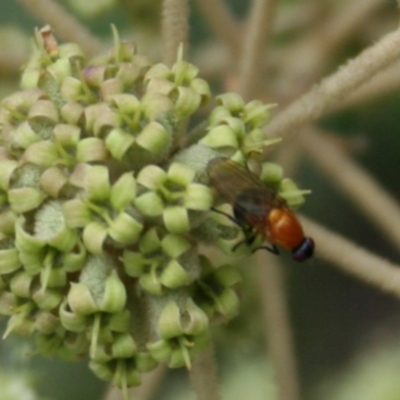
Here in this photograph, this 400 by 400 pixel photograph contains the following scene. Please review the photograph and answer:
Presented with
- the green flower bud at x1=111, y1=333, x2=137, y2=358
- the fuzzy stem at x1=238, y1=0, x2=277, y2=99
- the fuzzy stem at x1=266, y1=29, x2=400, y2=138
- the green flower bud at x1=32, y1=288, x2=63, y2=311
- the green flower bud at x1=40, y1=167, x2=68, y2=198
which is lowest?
the green flower bud at x1=111, y1=333, x2=137, y2=358

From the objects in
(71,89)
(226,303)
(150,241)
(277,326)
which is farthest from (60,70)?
(277,326)

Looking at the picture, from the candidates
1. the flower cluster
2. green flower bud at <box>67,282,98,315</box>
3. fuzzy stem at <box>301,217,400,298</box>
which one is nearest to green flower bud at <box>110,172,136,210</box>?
the flower cluster

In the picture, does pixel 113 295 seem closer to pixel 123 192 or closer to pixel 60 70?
pixel 123 192

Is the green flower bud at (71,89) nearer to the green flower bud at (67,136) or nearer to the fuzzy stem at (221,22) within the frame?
the green flower bud at (67,136)

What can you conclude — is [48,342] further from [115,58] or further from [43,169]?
[115,58]

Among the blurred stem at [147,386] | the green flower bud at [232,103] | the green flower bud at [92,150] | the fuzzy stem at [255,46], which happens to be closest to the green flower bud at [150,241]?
the green flower bud at [92,150]

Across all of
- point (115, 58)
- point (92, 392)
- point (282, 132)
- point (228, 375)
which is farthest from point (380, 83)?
point (92, 392)

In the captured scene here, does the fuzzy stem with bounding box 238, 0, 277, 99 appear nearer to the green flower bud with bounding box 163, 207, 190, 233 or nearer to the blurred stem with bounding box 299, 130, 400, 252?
the blurred stem with bounding box 299, 130, 400, 252
